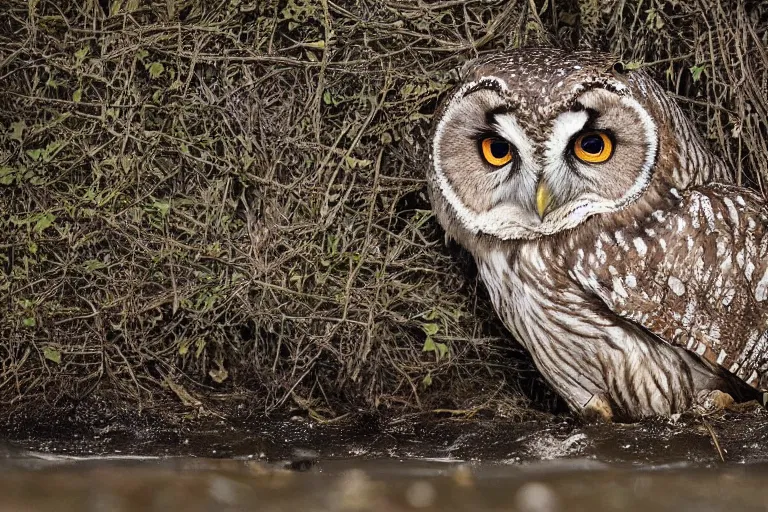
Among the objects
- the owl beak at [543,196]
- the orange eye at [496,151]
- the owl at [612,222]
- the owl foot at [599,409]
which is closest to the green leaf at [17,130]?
the owl at [612,222]

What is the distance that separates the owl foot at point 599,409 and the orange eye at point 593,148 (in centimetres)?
73

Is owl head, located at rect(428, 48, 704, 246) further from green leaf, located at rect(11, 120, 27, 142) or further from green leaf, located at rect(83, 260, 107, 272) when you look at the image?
green leaf, located at rect(11, 120, 27, 142)

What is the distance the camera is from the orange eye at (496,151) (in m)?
2.36

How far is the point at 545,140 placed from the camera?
87.0 inches

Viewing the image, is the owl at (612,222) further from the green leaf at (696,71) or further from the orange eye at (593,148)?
the green leaf at (696,71)

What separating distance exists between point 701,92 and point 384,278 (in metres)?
1.21

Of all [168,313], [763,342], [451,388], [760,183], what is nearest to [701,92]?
[760,183]

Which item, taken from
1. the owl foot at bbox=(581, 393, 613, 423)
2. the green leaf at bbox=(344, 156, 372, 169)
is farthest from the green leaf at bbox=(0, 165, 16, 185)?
the owl foot at bbox=(581, 393, 613, 423)

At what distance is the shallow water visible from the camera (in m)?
2.00

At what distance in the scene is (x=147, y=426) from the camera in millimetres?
2721

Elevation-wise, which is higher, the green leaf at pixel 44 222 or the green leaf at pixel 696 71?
the green leaf at pixel 696 71

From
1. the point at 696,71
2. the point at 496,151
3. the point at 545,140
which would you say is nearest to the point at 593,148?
the point at 545,140

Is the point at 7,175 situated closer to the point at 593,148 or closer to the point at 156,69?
the point at 156,69

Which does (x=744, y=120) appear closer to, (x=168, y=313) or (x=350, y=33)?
(x=350, y=33)
